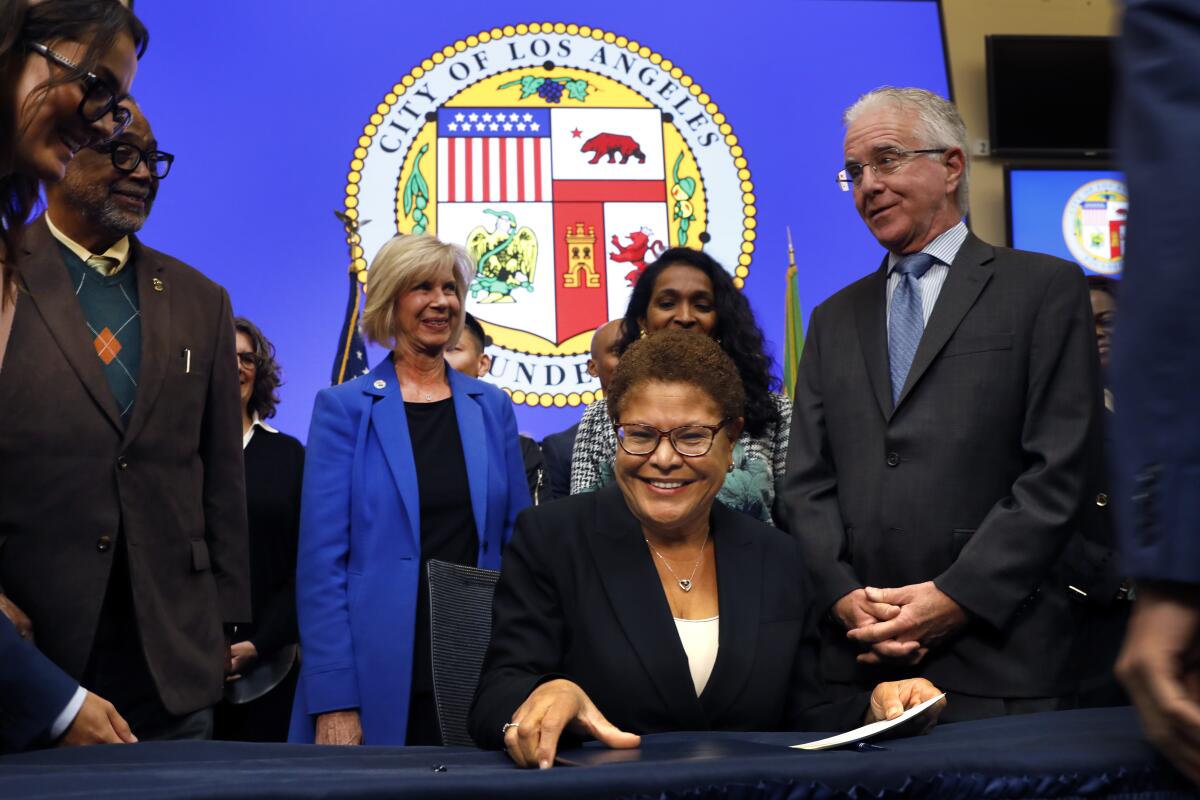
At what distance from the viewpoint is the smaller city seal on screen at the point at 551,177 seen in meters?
5.27

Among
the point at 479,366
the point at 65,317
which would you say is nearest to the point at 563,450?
the point at 479,366

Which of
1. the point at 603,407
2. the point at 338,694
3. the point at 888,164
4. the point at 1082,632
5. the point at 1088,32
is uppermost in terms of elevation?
the point at 1088,32

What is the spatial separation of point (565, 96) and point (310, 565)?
305 centimetres

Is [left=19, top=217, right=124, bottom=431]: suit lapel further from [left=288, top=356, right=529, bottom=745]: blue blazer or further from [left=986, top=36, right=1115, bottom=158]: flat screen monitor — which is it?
[left=986, top=36, right=1115, bottom=158]: flat screen monitor

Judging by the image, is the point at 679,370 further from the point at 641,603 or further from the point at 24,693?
the point at 24,693

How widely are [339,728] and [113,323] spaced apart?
1.06m

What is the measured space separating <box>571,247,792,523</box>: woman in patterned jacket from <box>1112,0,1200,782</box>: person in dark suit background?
188 centimetres

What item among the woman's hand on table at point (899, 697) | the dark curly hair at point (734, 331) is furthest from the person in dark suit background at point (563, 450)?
the woman's hand on table at point (899, 697)

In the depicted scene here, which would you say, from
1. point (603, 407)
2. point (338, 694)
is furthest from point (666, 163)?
point (338, 694)

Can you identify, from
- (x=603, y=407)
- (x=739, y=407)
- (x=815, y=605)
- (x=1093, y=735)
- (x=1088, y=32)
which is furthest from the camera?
(x=1088, y=32)

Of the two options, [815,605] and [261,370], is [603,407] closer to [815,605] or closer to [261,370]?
[815,605]

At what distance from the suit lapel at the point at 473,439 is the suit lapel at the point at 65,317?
3.15 feet

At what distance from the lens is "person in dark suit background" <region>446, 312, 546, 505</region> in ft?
13.2

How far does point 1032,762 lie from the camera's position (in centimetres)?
108
